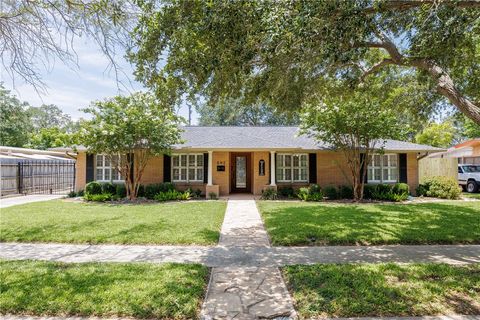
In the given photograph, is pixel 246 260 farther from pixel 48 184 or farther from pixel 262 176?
pixel 48 184

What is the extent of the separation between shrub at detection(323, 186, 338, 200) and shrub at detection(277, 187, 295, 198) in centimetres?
160

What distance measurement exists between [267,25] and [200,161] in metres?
11.5

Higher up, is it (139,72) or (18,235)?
(139,72)

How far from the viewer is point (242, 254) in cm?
583

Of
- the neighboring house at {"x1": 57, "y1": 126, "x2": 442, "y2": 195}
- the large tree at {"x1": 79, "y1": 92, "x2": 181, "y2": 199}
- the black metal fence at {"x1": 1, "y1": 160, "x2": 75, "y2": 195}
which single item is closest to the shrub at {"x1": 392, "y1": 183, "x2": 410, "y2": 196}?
the neighboring house at {"x1": 57, "y1": 126, "x2": 442, "y2": 195}

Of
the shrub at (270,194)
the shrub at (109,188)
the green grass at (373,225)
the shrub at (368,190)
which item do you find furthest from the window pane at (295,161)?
the shrub at (109,188)

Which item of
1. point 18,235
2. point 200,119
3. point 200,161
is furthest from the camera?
point 200,119

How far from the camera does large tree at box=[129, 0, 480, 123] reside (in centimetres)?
470

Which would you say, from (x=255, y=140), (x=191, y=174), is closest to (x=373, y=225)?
(x=255, y=140)

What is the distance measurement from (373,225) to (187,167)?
10151 mm

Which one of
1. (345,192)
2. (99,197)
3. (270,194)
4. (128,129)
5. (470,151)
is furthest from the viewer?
(470,151)

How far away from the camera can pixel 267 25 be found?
483 centimetres

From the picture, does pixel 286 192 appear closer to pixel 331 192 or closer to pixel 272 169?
pixel 272 169

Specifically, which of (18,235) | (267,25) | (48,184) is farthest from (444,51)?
(48,184)
